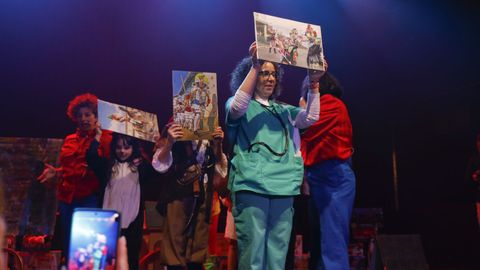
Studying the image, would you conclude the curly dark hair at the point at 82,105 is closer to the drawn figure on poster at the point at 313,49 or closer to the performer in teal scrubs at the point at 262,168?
the performer in teal scrubs at the point at 262,168

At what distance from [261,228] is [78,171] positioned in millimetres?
1396

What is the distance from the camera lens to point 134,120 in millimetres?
2779

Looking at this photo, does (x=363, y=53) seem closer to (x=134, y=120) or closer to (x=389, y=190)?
(x=389, y=190)

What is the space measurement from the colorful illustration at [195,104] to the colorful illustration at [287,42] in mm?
566

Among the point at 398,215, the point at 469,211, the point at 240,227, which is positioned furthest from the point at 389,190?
the point at 240,227

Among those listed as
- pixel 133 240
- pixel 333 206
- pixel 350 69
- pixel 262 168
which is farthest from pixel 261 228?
pixel 350 69

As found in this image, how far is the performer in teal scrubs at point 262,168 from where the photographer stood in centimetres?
195

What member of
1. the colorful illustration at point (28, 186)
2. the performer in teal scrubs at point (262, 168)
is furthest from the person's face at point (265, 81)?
the colorful illustration at point (28, 186)

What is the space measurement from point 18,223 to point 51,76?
5.50 ft

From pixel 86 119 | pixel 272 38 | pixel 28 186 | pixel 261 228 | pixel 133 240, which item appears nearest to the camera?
pixel 261 228

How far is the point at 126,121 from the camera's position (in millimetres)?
2740

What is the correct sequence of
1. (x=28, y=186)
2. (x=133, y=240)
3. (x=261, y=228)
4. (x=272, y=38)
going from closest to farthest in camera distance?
(x=261, y=228) < (x=272, y=38) < (x=133, y=240) < (x=28, y=186)

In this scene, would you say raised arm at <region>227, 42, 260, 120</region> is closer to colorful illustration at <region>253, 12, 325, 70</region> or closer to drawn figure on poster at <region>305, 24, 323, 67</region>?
colorful illustration at <region>253, 12, 325, 70</region>

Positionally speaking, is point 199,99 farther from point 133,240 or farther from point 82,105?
point 82,105
